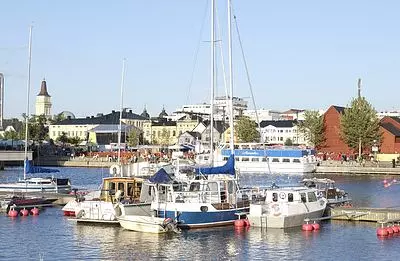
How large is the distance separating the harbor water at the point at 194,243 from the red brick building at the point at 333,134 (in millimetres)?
95840

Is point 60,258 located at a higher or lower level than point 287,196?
lower

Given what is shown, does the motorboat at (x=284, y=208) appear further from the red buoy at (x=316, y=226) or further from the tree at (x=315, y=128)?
the tree at (x=315, y=128)

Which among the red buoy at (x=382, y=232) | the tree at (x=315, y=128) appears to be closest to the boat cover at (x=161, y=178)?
the red buoy at (x=382, y=232)

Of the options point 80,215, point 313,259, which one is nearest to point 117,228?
point 80,215

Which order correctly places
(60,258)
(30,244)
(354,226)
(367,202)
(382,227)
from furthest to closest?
(367,202), (354,226), (382,227), (30,244), (60,258)

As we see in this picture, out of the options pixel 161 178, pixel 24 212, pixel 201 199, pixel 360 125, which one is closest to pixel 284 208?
pixel 201 199

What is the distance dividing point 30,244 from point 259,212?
14654 mm

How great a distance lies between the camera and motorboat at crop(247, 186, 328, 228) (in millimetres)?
46500

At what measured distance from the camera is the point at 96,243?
4225cm

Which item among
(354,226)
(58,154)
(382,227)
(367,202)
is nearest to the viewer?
(382,227)

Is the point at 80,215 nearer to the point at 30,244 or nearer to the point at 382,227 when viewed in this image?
the point at 30,244

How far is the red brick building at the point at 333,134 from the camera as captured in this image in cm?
14400

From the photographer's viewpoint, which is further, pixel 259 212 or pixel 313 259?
pixel 259 212

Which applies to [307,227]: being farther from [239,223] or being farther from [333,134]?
[333,134]
